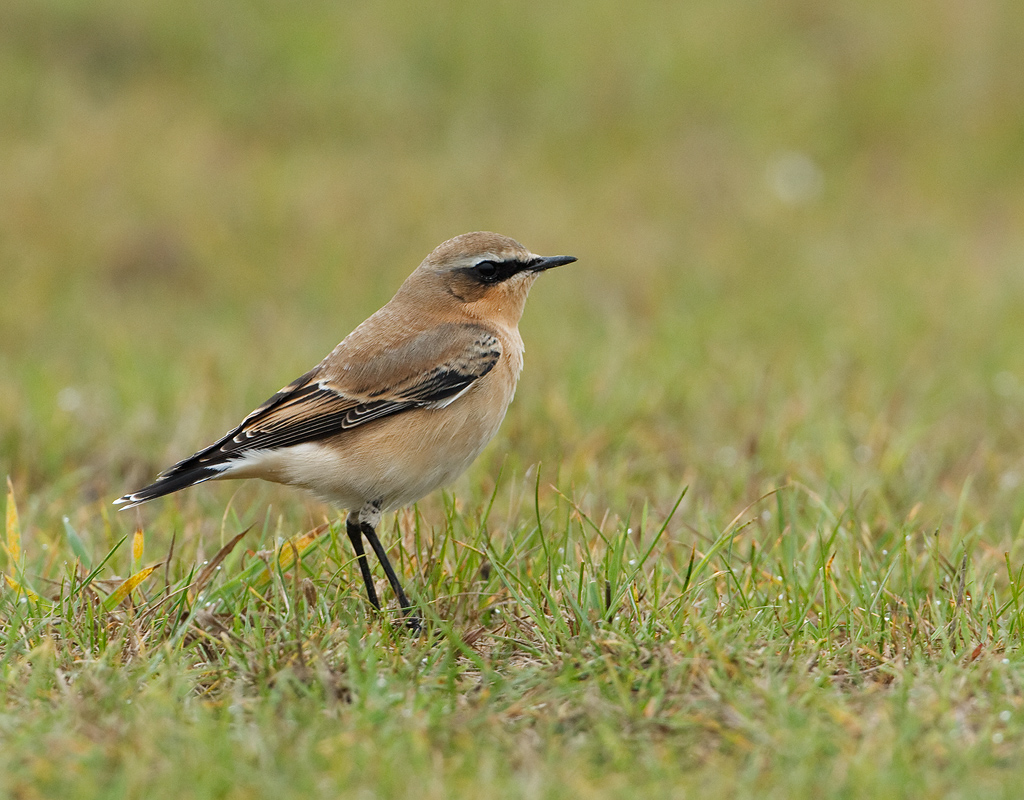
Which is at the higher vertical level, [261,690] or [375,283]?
[375,283]

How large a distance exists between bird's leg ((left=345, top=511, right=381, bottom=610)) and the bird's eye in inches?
51.2

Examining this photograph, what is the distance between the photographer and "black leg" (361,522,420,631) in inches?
178

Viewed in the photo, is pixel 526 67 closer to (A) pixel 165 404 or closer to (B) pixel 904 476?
(A) pixel 165 404

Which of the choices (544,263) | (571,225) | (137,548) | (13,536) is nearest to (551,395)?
(544,263)

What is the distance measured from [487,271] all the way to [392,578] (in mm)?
1663

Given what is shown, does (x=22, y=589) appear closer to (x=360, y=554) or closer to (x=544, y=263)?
(x=360, y=554)

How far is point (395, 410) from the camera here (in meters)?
5.18

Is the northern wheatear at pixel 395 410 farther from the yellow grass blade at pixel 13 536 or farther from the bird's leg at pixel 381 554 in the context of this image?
the yellow grass blade at pixel 13 536

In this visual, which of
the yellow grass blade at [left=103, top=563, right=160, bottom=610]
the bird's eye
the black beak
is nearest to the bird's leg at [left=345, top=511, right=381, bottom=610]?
the yellow grass blade at [left=103, top=563, right=160, bottom=610]

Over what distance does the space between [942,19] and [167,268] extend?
31.6ft

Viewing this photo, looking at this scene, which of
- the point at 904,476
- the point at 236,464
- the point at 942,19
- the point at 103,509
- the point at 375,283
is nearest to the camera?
the point at 236,464

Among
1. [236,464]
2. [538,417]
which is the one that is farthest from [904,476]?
[236,464]

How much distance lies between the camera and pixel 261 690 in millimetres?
3838

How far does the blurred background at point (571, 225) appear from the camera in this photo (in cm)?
691
